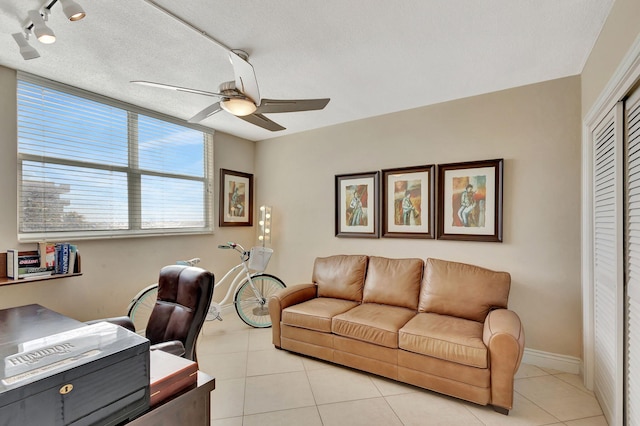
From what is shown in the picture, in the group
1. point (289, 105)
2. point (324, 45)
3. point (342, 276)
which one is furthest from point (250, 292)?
point (324, 45)

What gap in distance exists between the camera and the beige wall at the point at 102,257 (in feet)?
8.30

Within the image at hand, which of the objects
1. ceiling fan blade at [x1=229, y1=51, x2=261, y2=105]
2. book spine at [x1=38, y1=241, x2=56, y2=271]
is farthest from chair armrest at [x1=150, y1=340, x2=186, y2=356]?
book spine at [x1=38, y1=241, x2=56, y2=271]

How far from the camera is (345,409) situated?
2.22m

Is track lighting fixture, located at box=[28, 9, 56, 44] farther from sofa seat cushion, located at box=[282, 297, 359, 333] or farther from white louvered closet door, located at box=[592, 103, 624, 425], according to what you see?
white louvered closet door, located at box=[592, 103, 624, 425]

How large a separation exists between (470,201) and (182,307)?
278 cm

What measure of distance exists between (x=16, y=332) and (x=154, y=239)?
94.6 inches

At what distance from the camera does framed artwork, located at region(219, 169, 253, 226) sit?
4.36m

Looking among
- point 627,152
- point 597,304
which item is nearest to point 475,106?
point 627,152

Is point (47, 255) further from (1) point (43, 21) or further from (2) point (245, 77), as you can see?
(2) point (245, 77)

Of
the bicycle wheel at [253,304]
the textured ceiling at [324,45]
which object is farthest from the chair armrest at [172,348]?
the bicycle wheel at [253,304]

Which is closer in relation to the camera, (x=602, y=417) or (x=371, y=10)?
(x=371, y=10)

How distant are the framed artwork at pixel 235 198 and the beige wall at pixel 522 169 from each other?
169 cm

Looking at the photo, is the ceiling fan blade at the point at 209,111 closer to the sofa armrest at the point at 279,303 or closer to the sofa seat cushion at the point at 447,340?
the sofa armrest at the point at 279,303

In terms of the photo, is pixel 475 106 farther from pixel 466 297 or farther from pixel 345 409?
pixel 345 409
